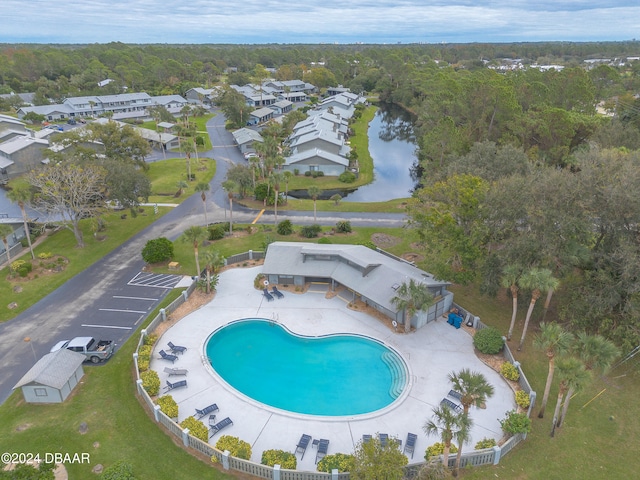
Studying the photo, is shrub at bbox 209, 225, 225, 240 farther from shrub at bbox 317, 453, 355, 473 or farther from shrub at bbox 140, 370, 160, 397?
shrub at bbox 317, 453, 355, 473

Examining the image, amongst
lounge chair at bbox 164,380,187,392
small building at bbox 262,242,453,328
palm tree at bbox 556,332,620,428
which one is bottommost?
lounge chair at bbox 164,380,187,392

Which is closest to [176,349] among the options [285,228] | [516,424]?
[285,228]

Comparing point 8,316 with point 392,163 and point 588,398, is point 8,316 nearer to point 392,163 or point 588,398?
point 588,398

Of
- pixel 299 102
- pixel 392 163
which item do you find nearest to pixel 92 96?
pixel 299 102

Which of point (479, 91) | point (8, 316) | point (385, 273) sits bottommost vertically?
point (8, 316)

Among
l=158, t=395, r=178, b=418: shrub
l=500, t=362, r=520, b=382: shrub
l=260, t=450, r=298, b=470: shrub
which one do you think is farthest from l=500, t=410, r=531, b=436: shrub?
l=158, t=395, r=178, b=418: shrub

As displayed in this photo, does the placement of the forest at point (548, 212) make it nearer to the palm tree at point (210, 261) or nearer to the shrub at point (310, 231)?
the shrub at point (310, 231)
